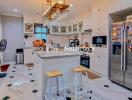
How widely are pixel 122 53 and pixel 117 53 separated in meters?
0.23

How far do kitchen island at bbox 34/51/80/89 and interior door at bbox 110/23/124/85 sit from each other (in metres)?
1.23

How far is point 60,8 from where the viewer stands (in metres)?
3.30

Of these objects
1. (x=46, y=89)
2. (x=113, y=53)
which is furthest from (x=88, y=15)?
(x=46, y=89)

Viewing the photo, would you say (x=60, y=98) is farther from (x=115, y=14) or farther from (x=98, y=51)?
(x=115, y=14)

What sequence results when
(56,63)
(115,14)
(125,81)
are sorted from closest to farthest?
(56,63) → (125,81) → (115,14)

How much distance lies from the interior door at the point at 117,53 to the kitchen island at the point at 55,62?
1.23 m

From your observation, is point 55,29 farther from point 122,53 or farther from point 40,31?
point 122,53

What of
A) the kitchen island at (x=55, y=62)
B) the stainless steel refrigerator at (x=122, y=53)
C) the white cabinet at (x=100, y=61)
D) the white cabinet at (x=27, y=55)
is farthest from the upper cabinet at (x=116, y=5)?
the white cabinet at (x=27, y=55)

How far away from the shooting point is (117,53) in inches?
137

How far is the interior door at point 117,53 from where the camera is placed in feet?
10.8

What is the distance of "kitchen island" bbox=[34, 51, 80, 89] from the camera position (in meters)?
2.73

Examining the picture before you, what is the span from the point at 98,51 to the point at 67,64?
5.83ft

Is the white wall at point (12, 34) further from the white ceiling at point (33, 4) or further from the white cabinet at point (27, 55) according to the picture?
the white ceiling at point (33, 4)

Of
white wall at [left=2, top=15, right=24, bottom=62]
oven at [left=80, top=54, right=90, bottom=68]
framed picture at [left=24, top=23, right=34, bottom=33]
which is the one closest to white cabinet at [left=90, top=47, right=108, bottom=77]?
oven at [left=80, top=54, right=90, bottom=68]
